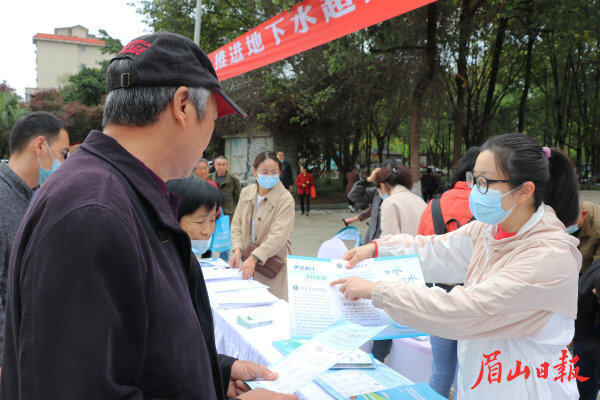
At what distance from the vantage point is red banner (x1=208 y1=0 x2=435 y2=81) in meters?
3.66

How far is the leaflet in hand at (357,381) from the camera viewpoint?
159 centimetres

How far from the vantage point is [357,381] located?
1.68m

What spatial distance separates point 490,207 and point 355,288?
0.71 metres

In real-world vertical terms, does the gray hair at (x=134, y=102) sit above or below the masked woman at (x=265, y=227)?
above

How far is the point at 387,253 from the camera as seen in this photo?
2.19 metres

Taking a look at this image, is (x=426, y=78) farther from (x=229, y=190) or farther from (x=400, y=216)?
(x=400, y=216)

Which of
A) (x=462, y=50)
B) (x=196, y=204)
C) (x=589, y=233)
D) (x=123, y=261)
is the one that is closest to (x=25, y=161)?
(x=196, y=204)

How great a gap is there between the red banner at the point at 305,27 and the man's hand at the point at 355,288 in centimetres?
230

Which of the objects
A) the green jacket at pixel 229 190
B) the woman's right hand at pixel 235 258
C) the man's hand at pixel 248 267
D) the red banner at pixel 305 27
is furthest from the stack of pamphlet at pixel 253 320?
the green jacket at pixel 229 190

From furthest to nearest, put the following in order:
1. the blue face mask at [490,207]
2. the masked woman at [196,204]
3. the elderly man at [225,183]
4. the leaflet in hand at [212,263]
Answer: the elderly man at [225,183]
the leaflet in hand at [212,263]
the masked woman at [196,204]
the blue face mask at [490,207]

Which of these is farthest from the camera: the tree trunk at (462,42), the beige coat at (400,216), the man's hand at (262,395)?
the tree trunk at (462,42)

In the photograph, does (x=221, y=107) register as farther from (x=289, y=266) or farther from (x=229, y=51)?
(x=229, y=51)

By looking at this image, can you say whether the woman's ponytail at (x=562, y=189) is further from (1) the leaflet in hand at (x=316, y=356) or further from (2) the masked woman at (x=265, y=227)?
(2) the masked woman at (x=265, y=227)

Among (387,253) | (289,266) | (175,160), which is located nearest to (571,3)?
(387,253)
